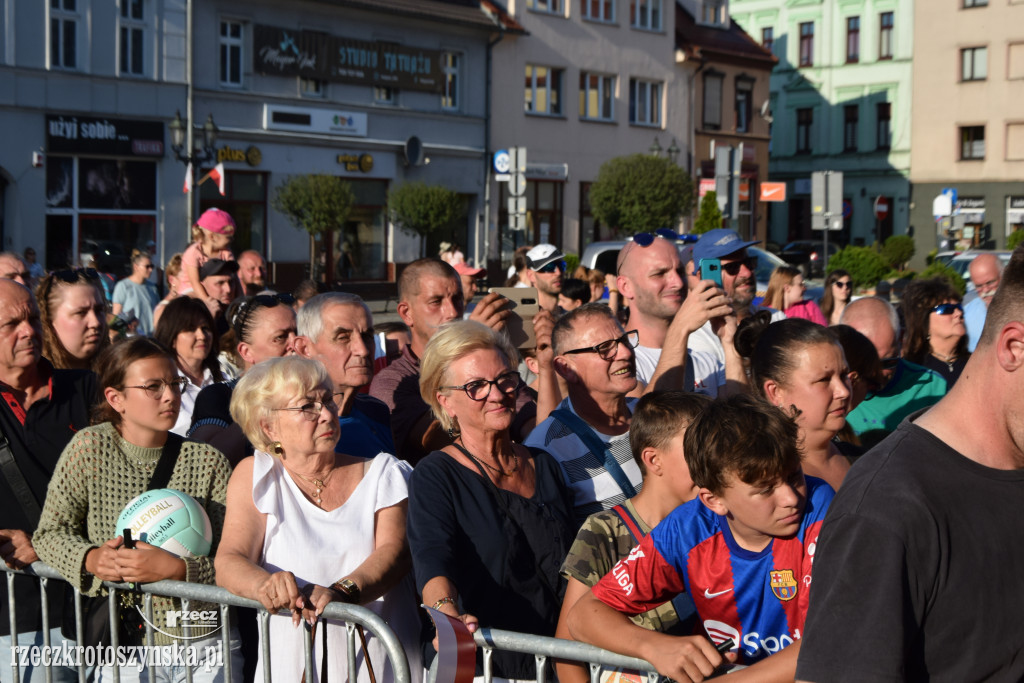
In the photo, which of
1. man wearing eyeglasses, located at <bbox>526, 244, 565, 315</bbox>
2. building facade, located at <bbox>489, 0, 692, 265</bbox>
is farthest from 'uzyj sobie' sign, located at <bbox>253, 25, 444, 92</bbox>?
man wearing eyeglasses, located at <bbox>526, 244, 565, 315</bbox>

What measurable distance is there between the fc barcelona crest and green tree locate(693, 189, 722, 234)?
48.9 ft

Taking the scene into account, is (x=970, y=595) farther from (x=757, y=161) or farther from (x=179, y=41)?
(x=757, y=161)

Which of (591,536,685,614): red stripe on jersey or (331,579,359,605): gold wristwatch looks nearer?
(591,536,685,614): red stripe on jersey

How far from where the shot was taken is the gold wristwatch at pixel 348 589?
344cm

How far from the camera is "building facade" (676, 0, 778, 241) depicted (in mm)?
41562

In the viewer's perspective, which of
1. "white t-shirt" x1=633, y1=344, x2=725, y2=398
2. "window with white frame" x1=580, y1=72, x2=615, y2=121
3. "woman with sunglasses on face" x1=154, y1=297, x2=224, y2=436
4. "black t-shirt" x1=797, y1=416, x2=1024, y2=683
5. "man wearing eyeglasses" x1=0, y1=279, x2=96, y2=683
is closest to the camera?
"black t-shirt" x1=797, y1=416, x2=1024, y2=683

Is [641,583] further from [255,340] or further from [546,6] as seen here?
[546,6]

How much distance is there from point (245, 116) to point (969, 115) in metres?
34.4

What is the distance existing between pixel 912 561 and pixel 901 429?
0.88ft

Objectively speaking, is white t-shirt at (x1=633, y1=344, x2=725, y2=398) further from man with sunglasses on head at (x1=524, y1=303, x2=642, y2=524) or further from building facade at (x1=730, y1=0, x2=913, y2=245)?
building facade at (x1=730, y1=0, x2=913, y2=245)

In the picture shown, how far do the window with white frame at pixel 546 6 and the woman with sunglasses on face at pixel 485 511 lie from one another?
33650 millimetres

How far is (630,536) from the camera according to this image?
334 centimetres

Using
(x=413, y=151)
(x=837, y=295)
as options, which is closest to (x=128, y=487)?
(x=837, y=295)

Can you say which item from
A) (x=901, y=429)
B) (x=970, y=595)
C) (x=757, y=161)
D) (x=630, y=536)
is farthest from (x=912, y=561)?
(x=757, y=161)
